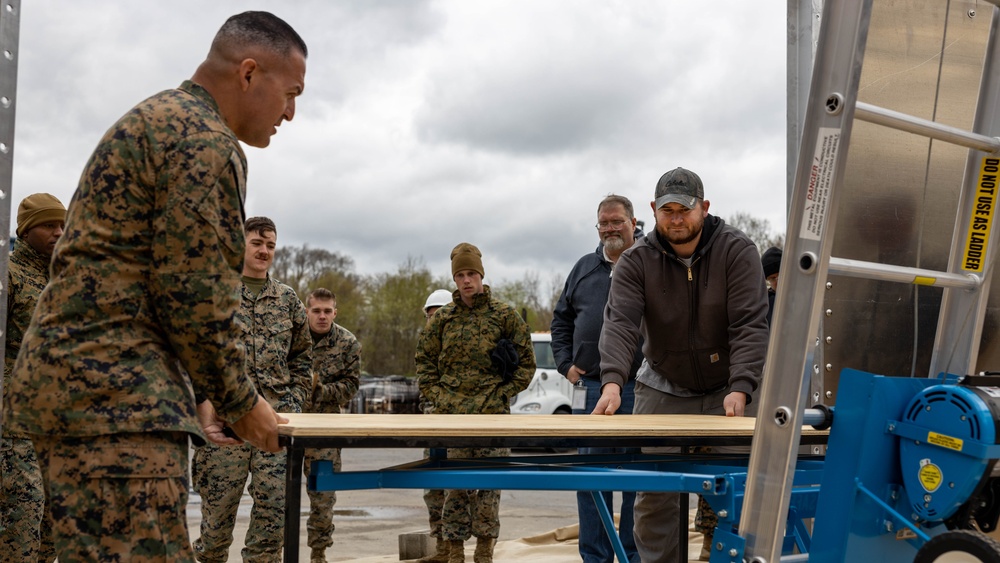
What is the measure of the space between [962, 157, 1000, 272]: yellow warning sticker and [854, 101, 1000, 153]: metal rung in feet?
0.23

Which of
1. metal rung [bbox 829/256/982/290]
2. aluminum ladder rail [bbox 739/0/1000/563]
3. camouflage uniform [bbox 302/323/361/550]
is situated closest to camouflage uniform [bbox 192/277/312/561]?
camouflage uniform [bbox 302/323/361/550]

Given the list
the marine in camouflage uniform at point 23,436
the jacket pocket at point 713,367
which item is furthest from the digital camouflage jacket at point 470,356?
the marine in camouflage uniform at point 23,436

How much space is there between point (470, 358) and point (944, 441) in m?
4.67

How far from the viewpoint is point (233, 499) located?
522 cm

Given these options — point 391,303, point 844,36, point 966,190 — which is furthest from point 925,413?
point 391,303

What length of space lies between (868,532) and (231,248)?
1680mm

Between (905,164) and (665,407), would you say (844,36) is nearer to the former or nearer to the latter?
(905,164)

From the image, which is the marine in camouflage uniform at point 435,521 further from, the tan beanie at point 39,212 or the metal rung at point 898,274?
the metal rung at point 898,274

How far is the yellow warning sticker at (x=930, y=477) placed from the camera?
2344 millimetres

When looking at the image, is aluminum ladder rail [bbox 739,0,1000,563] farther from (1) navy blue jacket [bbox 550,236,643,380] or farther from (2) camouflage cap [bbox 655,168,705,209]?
(1) navy blue jacket [bbox 550,236,643,380]

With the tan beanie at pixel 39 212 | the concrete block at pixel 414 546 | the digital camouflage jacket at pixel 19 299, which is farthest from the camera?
the concrete block at pixel 414 546

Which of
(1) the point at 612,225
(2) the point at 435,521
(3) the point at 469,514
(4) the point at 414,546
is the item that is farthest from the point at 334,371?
(1) the point at 612,225

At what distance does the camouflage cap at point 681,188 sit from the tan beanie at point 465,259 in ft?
9.11

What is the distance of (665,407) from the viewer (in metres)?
4.52
